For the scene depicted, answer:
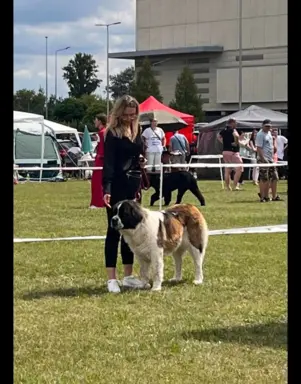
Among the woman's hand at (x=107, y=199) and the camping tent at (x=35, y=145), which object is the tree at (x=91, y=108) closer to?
the camping tent at (x=35, y=145)

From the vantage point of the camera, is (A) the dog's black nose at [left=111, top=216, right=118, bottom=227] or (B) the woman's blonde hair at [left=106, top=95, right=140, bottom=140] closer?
(A) the dog's black nose at [left=111, top=216, right=118, bottom=227]

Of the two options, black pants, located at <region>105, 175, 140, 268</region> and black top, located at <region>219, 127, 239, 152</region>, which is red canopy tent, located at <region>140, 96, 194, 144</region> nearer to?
black top, located at <region>219, 127, 239, 152</region>

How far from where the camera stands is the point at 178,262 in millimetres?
7715

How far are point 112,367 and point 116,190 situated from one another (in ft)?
8.95

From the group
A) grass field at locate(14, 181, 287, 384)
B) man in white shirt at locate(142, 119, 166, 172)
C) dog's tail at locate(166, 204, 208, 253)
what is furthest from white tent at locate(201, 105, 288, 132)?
dog's tail at locate(166, 204, 208, 253)

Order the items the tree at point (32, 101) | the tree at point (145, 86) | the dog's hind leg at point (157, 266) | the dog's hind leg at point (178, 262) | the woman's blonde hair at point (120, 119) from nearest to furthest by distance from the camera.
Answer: the woman's blonde hair at point (120, 119) → the dog's hind leg at point (157, 266) → the dog's hind leg at point (178, 262) → the tree at point (145, 86) → the tree at point (32, 101)

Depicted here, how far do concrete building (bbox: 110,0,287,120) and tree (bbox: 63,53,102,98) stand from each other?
32.4 feet

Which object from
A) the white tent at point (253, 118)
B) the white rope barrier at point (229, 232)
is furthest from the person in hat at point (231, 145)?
the white rope barrier at point (229, 232)

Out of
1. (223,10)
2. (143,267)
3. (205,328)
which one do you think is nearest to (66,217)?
(143,267)

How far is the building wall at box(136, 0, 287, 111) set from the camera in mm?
67250

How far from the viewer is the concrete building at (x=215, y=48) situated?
221 feet

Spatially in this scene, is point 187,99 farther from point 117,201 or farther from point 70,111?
point 117,201

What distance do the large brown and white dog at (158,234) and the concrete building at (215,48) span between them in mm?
56509

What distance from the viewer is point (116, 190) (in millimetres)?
7215
